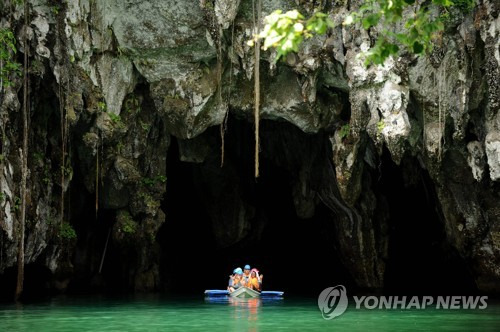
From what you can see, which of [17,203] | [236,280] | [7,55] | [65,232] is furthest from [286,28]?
[236,280]

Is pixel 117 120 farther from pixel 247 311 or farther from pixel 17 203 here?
pixel 247 311

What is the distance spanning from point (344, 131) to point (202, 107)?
12.3ft

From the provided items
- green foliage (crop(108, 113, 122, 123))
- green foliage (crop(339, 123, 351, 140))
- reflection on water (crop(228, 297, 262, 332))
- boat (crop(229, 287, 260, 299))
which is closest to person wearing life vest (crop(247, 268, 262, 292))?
boat (crop(229, 287, 260, 299))

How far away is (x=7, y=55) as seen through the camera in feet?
53.8

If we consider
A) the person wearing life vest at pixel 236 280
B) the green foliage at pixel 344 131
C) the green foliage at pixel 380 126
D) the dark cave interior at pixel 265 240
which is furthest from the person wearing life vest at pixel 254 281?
the green foliage at pixel 380 126

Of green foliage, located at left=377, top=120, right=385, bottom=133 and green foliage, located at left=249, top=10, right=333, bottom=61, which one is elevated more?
green foliage, located at left=377, top=120, right=385, bottom=133

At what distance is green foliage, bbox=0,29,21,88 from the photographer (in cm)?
1630

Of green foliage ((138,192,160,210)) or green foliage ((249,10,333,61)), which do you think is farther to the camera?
green foliage ((138,192,160,210))

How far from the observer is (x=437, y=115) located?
18109mm

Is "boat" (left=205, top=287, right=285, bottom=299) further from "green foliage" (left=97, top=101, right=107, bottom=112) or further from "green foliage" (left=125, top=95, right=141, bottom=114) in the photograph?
"green foliage" (left=97, top=101, right=107, bottom=112)

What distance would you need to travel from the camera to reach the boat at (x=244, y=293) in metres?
20.7

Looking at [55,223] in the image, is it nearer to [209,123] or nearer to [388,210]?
[209,123]

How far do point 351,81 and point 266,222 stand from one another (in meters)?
12.4

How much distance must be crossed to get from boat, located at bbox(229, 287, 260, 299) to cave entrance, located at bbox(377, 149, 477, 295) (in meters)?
5.06
